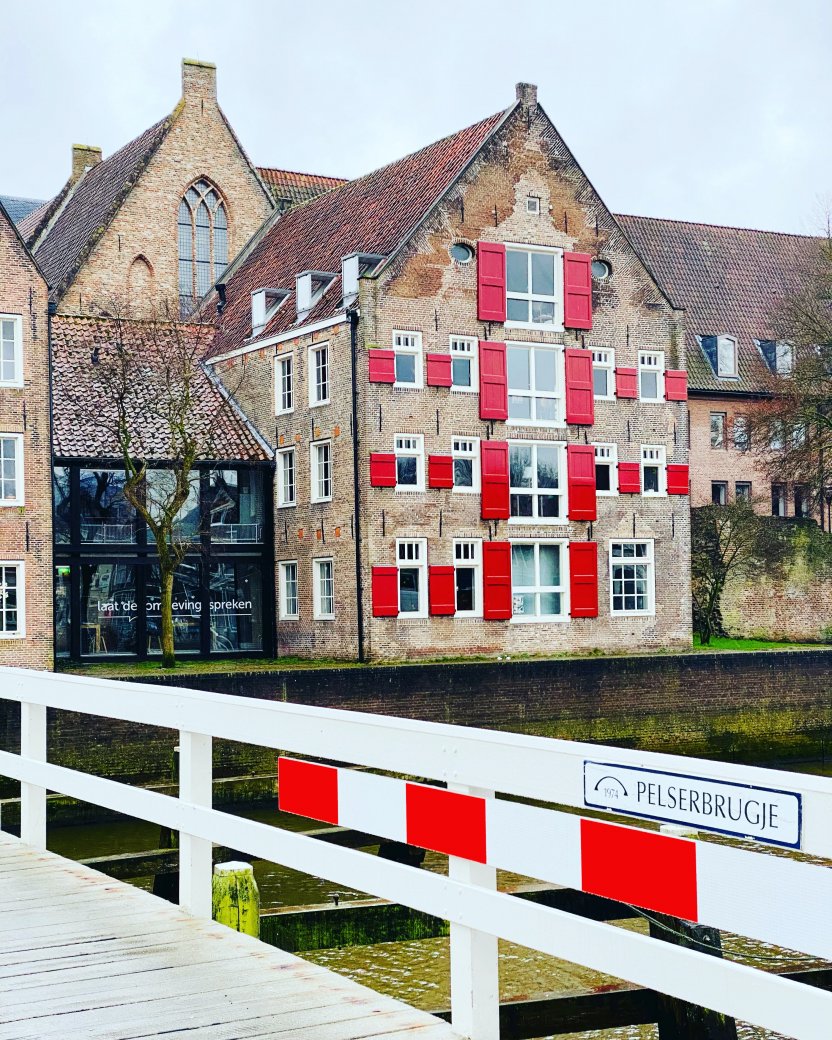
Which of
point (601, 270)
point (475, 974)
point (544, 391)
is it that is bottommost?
point (475, 974)

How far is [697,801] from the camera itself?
12.5ft

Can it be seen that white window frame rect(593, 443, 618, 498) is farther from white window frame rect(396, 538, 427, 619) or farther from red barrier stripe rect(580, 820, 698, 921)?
red barrier stripe rect(580, 820, 698, 921)

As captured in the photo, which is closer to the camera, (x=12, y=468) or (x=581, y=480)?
(x=12, y=468)

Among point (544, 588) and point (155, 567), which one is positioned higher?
point (155, 567)

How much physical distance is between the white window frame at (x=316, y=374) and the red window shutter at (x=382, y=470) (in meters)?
2.01

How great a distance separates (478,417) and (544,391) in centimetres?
197

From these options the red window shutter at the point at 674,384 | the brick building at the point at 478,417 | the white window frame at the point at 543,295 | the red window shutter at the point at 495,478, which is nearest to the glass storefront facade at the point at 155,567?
the brick building at the point at 478,417

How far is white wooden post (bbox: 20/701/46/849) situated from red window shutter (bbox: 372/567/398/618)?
21.2 meters

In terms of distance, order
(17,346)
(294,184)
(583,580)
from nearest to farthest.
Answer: (17,346)
(583,580)
(294,184)

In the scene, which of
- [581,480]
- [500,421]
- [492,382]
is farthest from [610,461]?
[492,382]

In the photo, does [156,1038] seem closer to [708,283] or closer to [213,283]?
[213,283]

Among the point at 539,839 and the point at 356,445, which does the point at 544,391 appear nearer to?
the point at 356,445

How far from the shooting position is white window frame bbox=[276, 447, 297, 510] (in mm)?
32975

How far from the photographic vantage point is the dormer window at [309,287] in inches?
1308
